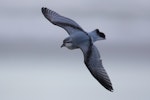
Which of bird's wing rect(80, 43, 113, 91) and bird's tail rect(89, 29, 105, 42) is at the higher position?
bird's tail rect(89, 29, 105, 42)

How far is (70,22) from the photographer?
28.1 inches

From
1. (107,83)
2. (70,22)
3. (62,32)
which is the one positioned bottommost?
(107,83)

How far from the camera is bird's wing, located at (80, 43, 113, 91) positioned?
2.01 ft

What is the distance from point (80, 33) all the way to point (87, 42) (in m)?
0.02

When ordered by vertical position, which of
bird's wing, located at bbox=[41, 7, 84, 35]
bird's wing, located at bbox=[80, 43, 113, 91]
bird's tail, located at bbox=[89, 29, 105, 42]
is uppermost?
bird's wing, located at bbox=[41, 7, 84, 35]

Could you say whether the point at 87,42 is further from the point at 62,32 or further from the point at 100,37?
the point at 62,32

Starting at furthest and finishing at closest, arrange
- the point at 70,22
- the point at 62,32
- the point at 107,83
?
1. the point at 62,32
2. the point at 70,22
3. the point at 107,83

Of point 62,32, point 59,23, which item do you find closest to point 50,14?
point 59,23

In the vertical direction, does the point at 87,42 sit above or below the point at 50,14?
below

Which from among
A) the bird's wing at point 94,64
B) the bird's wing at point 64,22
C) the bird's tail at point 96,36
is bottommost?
the bird's wing at point 94,64

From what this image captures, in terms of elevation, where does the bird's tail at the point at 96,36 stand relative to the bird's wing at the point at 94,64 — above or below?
above

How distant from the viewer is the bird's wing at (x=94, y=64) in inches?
24.1

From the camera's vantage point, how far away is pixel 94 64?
2.13 ft

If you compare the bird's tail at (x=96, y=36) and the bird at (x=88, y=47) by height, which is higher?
A: the bird's tail at (x=96, y=36)
